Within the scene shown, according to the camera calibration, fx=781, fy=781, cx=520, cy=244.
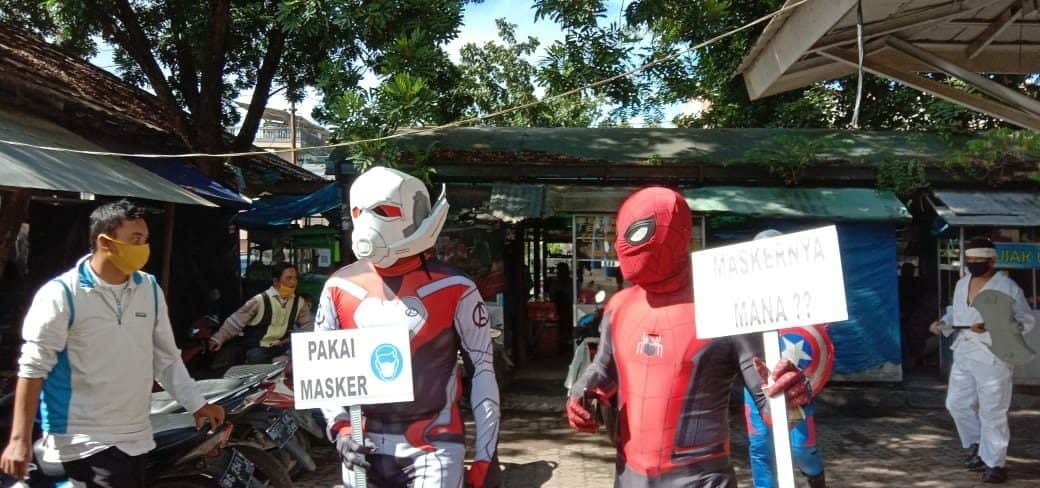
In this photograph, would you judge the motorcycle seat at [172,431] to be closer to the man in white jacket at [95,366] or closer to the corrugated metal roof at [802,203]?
the man in white jacket at [95,366]

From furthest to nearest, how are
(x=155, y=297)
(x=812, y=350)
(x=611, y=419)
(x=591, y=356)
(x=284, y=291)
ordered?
(x=591, y=356) → (x=284, y=291) → (x=812, y=350) → (x=155, y=297) → (x=611, y=419)

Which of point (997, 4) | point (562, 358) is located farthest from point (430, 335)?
point (562, 358)

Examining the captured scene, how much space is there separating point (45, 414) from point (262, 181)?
9.35 meters

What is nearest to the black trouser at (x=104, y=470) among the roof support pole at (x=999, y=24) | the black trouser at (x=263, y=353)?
the black trouser at (x=263, y=353)

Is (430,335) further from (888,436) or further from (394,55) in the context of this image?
(888,436)

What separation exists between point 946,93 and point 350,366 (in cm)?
399

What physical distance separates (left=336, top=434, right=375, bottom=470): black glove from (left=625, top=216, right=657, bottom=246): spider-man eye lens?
1.14 m

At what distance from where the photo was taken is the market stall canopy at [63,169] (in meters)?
4.79

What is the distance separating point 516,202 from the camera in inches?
309

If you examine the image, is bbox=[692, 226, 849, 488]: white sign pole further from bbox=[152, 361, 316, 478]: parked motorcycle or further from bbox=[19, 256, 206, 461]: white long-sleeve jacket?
bbox=[152, 361, 316, 478]: parked motorcycle

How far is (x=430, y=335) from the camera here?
284cm

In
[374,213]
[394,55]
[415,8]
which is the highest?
[415,8]

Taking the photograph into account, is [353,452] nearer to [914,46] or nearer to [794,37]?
[794,37]

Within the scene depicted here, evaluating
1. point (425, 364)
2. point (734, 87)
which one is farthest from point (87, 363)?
point (734, 87)
